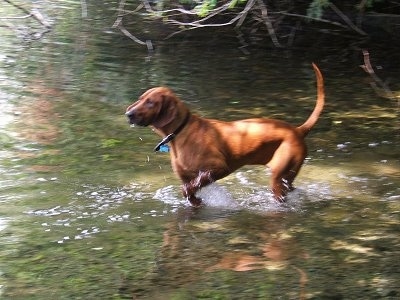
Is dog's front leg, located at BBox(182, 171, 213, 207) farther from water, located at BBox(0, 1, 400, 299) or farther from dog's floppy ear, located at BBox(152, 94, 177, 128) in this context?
dog's floppy ear, located at BBox(152, 94, 177, 128)

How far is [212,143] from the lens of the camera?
6.34 meters

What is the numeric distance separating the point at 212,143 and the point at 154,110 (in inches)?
20.9

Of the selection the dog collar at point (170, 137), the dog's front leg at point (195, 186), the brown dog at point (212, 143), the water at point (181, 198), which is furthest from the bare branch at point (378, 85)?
the dog collar at point (170, 137)

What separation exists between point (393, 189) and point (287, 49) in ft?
23.1

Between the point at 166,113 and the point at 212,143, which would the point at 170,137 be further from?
the point at 212,143

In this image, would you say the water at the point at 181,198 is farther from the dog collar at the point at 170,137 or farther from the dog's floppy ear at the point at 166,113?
the dog's floppy ear at the point at 166,113

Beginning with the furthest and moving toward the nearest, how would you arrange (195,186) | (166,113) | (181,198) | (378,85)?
(378,85), (181,198), (195,186), (166,113)

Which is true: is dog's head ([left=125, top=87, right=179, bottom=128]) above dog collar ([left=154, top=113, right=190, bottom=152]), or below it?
above

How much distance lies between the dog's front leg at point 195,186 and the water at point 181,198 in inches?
4.0

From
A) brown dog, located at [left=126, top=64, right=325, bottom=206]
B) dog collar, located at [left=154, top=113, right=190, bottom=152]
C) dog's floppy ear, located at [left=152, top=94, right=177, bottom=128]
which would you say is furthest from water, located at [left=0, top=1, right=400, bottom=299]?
dog's floppy ear, located at [left=152, top=94, right=177, bottom=128]

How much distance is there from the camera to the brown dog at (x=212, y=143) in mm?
6180

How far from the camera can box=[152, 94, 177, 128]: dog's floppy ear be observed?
617cm

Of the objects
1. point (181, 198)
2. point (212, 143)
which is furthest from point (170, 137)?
point (181, 198)

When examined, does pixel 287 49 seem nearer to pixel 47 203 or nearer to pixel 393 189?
pixel 393 189
